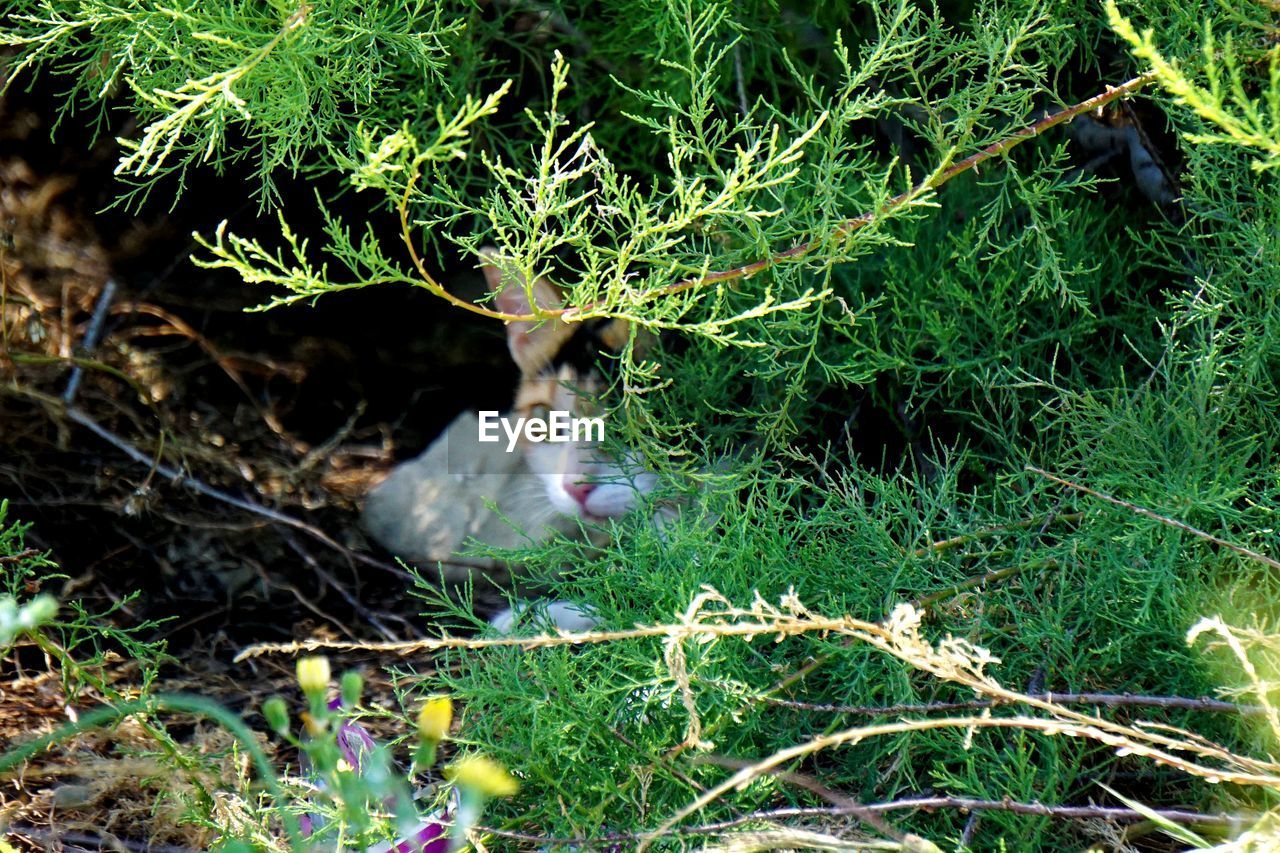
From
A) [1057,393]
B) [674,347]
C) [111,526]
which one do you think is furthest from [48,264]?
[1057,393]

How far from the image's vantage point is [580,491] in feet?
6.22

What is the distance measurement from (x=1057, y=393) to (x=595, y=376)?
710 millimetres

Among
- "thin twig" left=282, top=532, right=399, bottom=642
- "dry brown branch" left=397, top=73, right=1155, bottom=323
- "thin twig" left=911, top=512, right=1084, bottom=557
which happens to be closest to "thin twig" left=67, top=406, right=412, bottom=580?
"thin twig" left=282, top=532, right=399, bottom=642

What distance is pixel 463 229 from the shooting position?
211cm

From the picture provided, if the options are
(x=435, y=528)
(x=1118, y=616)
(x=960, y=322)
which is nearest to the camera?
(x=1118, y=616)

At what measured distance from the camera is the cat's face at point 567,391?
1790mm

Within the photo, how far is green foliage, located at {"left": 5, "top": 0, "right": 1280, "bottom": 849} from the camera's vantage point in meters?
1.13

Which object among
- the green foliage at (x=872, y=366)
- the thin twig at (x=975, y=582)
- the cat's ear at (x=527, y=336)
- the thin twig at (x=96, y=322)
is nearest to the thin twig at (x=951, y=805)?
the green foliage at (x=872, y=366)

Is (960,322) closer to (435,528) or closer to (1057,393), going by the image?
(1057,393)

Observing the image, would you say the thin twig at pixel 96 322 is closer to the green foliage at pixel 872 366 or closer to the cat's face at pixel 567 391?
the green foliage at pixel 872 366

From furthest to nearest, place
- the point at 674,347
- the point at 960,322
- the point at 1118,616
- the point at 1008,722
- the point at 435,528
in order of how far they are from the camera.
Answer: the point at 435,528 → the point at 674,347 → the point at 960,322 → the point at 1118,616 → the point at 1008,722

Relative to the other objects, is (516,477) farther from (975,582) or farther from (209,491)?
(975,582)

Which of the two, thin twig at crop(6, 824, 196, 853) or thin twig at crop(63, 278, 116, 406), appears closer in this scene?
thin twig at crop(6, 824, 196, 853)

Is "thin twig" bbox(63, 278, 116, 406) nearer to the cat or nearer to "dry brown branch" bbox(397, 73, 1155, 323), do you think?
the cat
